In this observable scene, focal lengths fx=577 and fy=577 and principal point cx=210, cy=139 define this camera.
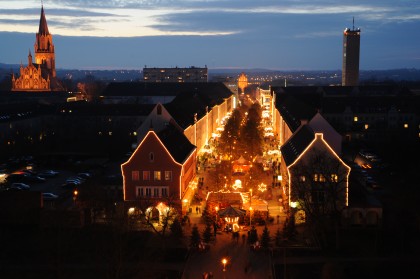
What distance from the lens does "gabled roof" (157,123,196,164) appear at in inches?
1143

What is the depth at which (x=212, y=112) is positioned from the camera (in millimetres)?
62125

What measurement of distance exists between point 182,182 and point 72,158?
61.9 feet

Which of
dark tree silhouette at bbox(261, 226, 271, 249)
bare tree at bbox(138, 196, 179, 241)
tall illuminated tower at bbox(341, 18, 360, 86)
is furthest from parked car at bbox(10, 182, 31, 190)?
tall illuminated tower at bbox(341, 18, 360, 86)

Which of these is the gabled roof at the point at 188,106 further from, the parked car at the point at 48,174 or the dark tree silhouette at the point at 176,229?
the dark tree silhouette at the point at 176,229

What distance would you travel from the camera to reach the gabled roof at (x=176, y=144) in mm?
29031

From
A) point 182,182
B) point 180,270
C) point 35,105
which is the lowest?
point 180,270

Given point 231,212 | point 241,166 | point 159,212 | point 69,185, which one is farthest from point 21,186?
point 231,212

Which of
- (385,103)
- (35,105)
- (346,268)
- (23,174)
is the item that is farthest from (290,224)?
(35,105)

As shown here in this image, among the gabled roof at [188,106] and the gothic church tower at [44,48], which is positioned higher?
the gothic church tower at [44,48]

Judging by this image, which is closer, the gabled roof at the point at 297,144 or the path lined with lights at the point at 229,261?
the path lined with lights at the point at 229,261

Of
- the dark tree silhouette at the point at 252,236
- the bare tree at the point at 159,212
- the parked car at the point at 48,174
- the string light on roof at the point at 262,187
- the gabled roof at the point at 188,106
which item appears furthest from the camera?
the gabled roof at the point at 188,106

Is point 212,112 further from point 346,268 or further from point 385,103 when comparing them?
point 346,268

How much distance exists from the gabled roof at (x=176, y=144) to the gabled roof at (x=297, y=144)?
5434 mm

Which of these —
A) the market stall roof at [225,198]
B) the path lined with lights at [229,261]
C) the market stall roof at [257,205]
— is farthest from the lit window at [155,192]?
the path lined with lights at [229,261]
